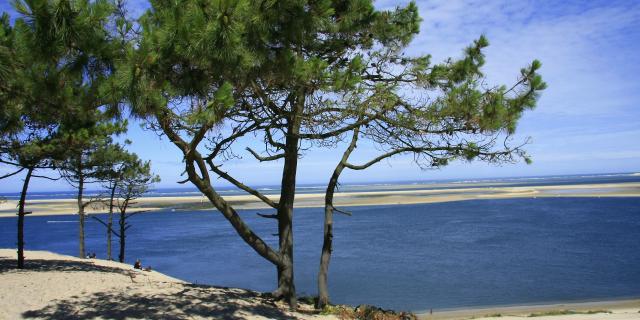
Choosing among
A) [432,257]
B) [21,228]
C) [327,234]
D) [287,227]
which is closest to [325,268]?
[327,234]

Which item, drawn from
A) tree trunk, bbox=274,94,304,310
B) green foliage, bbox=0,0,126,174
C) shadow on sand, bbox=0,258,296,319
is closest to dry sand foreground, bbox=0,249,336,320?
shadow on sand, bbox=0,258,296,319

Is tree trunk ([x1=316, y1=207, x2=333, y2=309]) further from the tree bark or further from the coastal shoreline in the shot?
the coastal shoreline

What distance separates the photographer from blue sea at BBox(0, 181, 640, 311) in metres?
16.6

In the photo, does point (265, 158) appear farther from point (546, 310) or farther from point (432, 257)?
point (432, 257)

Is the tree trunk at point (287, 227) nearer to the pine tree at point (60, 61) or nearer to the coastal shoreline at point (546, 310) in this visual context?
the pine tree at point (60, 61)

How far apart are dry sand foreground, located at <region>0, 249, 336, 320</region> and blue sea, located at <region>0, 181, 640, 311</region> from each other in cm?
532

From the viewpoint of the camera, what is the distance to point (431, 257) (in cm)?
2341

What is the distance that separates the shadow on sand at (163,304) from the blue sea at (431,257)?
5213 mm

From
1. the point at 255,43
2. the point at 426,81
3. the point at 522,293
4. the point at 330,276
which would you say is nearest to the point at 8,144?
the point at 255,43

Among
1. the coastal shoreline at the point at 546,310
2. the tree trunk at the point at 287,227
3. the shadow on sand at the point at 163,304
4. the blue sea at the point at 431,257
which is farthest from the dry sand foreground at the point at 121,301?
the coastal shoreline at the point at 546,310

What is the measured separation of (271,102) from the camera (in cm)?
662

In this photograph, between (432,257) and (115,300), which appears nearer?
(115,300)

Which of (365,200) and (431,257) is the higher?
(365,200)

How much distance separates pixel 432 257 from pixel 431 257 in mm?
53
